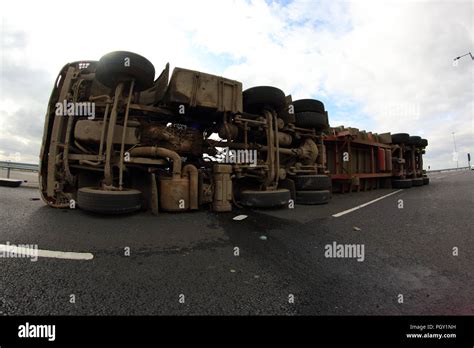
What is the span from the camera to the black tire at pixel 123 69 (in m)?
4.05

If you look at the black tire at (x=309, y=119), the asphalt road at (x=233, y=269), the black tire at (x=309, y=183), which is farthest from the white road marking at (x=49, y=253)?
the black tire at (x=309, y=119)

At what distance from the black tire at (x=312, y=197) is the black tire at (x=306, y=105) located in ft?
8.88

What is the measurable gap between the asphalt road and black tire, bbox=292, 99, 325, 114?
4248 millimetres

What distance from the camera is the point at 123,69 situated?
4051 mm

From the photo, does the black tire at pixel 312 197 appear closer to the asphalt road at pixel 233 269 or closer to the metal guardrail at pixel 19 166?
the asphalt road at pixel 233 269

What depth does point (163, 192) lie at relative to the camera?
4398 mm

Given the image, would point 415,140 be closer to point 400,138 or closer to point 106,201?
point 400,138

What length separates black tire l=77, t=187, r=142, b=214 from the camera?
3.69 metres

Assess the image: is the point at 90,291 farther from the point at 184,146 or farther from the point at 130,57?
the point at 130,57

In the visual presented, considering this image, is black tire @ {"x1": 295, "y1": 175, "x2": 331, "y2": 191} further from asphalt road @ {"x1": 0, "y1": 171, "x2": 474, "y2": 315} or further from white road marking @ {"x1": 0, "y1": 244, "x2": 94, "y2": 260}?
white road marking @ {"x1": 0, "y1": 244, "x2": 94, "y2": 260}

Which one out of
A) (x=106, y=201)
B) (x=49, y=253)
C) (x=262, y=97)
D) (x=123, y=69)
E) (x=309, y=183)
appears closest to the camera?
(x=49, y=253)

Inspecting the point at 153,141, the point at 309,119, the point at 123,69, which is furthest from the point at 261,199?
the point at 123,69

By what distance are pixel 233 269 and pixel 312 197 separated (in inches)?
172
